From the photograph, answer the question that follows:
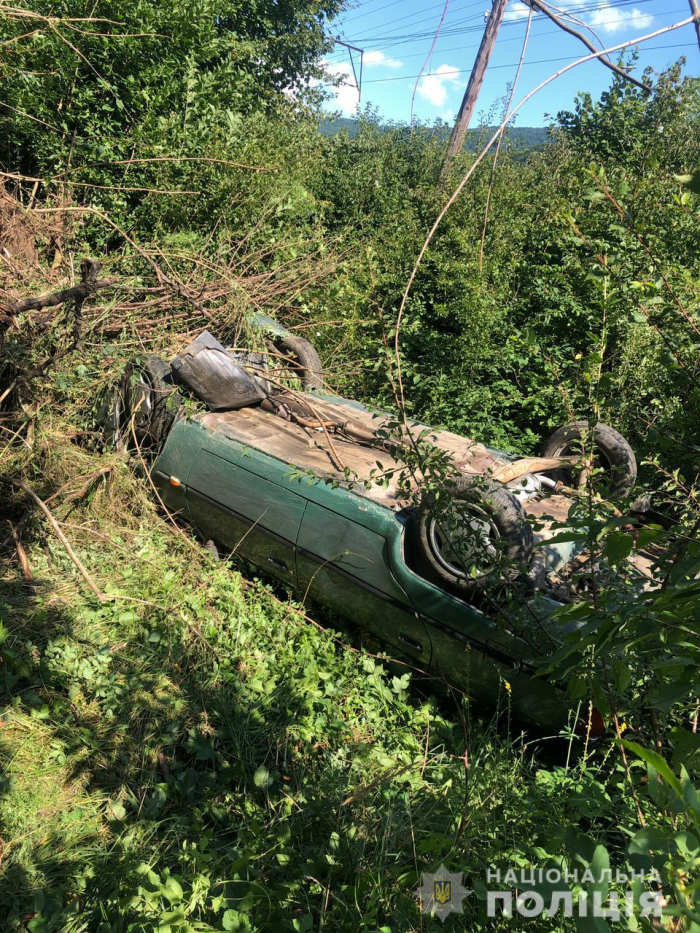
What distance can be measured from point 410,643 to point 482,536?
3.28ft

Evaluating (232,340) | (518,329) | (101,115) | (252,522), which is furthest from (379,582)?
(101,115)

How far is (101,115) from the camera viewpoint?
8891mm

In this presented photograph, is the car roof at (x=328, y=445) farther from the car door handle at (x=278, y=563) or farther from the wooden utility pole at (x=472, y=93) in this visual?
the wooden utility pole at (x=472, y=93)

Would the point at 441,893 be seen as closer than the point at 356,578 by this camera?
Yes

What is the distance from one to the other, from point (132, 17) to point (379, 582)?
8.70m

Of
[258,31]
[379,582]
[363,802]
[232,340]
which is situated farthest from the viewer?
[258,31]

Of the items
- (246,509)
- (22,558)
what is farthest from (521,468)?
(22,558)

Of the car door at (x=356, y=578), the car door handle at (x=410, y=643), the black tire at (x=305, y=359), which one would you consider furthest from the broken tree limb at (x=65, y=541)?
the black tire at (x=305, y=359)

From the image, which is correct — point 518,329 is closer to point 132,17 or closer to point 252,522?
point 252,522

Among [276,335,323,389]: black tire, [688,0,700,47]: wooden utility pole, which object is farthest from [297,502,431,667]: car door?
[688,0,700,47]: wooden utility pole

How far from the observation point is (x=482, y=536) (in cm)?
338

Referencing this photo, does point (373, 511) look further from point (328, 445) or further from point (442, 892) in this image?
point (442, 892)

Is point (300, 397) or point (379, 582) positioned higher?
point (300, 397)

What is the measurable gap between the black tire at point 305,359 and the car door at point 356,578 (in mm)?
2169
